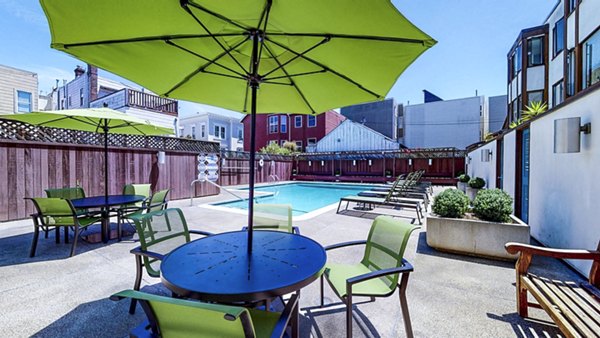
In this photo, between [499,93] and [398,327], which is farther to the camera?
[499,93]

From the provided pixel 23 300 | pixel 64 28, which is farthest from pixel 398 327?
pixel 23 300

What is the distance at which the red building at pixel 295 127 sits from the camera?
23.2m

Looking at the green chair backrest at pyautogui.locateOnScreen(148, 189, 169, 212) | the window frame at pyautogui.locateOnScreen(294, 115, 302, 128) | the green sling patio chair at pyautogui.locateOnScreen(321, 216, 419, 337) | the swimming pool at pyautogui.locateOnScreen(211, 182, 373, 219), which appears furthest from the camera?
the window frame at pyautogui.locateOnScreen(294, 115, 302, 128)

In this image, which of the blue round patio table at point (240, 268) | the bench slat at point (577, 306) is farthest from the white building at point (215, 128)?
the bench slat at point (577, 306)

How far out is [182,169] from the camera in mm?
9430

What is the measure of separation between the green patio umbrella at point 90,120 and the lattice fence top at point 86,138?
1138 millimetres

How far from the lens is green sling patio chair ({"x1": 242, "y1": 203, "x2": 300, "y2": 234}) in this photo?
9.81 ft

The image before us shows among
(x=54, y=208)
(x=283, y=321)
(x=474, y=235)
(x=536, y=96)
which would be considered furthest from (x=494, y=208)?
(x=536, y=96)

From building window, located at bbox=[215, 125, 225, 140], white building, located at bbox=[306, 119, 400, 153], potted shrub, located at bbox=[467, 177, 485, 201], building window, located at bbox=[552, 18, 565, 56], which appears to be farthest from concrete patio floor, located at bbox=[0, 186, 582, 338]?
building window, located at bbox=[215, 125, 225, 140]

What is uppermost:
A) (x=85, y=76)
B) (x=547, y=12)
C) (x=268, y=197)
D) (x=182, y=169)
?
(x=547, y=12)

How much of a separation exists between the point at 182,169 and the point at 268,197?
3.85 metres

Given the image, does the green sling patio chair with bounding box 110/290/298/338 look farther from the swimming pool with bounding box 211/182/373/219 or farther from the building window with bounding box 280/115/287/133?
the building window with bounding box 280/115/287/133

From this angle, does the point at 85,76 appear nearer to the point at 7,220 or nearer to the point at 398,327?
the point at 7,220

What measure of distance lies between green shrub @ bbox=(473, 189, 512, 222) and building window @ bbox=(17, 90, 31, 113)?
51.1 feet
